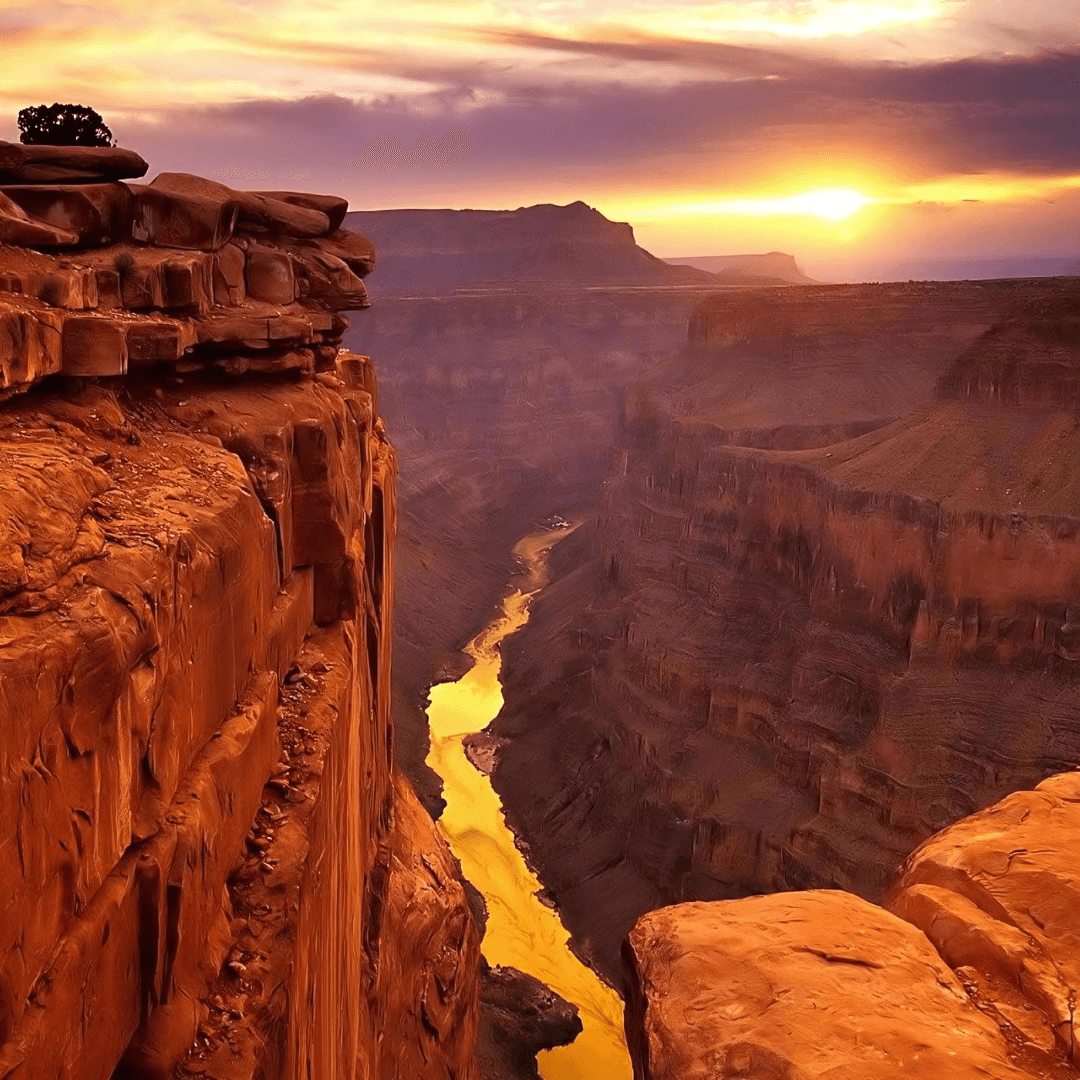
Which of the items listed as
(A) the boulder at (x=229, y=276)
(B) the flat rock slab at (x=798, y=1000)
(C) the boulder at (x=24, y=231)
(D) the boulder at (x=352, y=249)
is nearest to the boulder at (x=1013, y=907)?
(B) the flat rock slab at (x=798, y=1000)

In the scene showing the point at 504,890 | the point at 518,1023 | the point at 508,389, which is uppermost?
the point at 508,389

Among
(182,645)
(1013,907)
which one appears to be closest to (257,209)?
(182,645)

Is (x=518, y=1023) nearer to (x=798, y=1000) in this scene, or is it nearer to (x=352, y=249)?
(x=352, y=249)

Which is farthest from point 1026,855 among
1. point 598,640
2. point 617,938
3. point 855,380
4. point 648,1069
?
point 855,380

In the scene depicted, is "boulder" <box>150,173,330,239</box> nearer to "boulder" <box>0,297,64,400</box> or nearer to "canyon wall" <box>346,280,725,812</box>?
"boulder" <box>0,297,64,400</box>

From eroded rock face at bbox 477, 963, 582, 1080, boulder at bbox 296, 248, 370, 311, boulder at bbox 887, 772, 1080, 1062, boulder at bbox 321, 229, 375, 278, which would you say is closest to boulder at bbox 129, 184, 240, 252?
boulder at bbox 296, 248, 370, 311

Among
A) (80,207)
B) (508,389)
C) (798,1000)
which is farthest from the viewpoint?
(508,389)

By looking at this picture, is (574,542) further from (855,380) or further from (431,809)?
(431,809)
